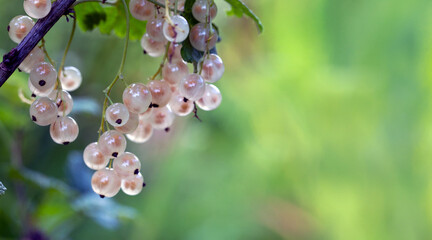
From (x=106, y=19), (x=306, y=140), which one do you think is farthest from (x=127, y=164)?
(x=306, y=140)

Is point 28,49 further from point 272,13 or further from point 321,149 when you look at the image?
point 272,13

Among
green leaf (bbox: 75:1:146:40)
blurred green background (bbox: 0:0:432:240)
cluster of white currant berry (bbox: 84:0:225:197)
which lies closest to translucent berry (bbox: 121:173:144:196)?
cluster of white currant berry (bbox: 84:0:225:197)

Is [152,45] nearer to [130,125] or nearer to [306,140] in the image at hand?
[130,125]

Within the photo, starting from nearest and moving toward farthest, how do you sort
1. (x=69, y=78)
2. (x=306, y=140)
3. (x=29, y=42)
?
(x=29, y=42) < (x=69, y=78) < (x=306, y=140)

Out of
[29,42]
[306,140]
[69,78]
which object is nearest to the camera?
[29,42]

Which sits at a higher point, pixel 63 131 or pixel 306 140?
pixel 306 140

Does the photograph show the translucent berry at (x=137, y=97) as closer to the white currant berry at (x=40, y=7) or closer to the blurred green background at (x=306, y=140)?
the white currant berry at (x=40, y=7)

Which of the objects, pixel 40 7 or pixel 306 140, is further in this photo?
pixel 306 140

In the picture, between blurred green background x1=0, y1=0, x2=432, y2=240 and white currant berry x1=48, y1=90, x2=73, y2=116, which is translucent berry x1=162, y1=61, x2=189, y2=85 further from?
blurred green background x1=0, y1=0, x2=432, y2=240
